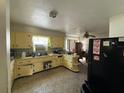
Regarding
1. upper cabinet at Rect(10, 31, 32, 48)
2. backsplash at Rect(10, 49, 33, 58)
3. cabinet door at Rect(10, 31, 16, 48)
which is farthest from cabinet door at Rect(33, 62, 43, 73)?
cabinet door at Rect(10, 31, 16, 48)

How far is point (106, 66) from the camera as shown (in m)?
1.36

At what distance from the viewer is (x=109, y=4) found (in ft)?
6.41

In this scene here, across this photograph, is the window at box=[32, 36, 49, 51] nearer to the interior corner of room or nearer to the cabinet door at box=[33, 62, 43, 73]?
the interior corner of room

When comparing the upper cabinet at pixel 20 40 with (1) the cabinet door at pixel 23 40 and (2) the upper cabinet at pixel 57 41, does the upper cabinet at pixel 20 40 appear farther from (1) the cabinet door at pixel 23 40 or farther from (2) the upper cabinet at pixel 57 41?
(2) the upper cabinet at pixel 57 41

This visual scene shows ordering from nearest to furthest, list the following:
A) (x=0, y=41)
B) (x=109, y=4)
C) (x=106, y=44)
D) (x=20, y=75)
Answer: (x=0, y=41)
(x=106, y=44)
(x=109, y=4)
(x=20, y=75)

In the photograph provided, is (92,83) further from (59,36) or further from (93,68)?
(59,36)

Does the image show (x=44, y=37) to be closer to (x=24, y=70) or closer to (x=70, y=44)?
(x=24, y=70)

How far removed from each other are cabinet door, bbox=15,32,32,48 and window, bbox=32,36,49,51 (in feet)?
2.36

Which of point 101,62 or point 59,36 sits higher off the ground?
point 59,36

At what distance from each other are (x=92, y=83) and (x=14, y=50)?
3.57m

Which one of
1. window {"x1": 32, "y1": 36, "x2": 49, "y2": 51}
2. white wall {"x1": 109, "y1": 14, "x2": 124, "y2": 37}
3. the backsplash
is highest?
white wall {"x1": 109, "y1": 14, "x2": 124, "y2": 37}

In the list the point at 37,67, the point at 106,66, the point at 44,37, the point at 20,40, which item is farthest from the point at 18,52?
the point at 106,66

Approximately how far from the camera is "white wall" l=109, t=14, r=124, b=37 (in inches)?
98.3

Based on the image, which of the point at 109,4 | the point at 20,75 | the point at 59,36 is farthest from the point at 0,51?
the point at 59,36
